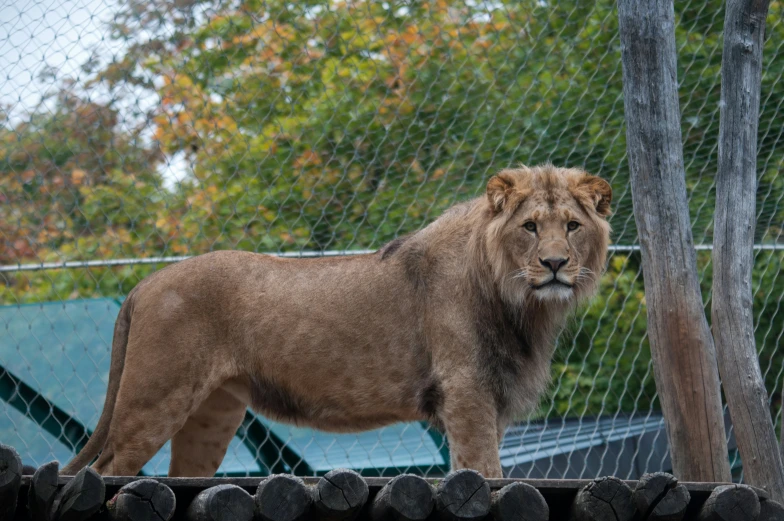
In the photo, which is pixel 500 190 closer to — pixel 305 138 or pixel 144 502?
pixel 144 502

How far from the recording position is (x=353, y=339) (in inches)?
99.2

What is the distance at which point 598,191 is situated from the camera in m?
2.46

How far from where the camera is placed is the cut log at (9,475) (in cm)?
149

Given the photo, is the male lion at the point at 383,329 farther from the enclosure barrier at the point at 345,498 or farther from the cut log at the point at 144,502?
the cut log at the point at 144,502

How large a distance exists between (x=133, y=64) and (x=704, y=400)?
92.2 inches

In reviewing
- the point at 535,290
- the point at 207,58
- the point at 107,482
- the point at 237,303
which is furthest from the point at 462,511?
the point at 207,58

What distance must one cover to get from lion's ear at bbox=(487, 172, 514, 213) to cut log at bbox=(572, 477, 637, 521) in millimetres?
905

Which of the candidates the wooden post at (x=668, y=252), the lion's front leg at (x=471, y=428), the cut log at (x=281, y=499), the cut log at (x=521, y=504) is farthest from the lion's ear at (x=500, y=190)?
the cut log at (x=281, y=499)

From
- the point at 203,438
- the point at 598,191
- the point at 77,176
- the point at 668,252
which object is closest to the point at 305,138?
the point at 77,176

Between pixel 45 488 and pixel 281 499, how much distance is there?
13.8 inches

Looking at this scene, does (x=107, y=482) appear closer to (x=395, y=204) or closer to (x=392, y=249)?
(x=392, y=249)

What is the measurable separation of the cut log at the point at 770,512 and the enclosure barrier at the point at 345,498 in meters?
0.05

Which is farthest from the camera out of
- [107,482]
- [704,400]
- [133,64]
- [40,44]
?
[133,64]

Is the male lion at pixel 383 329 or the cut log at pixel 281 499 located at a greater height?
the cut log at pixel 281 499
